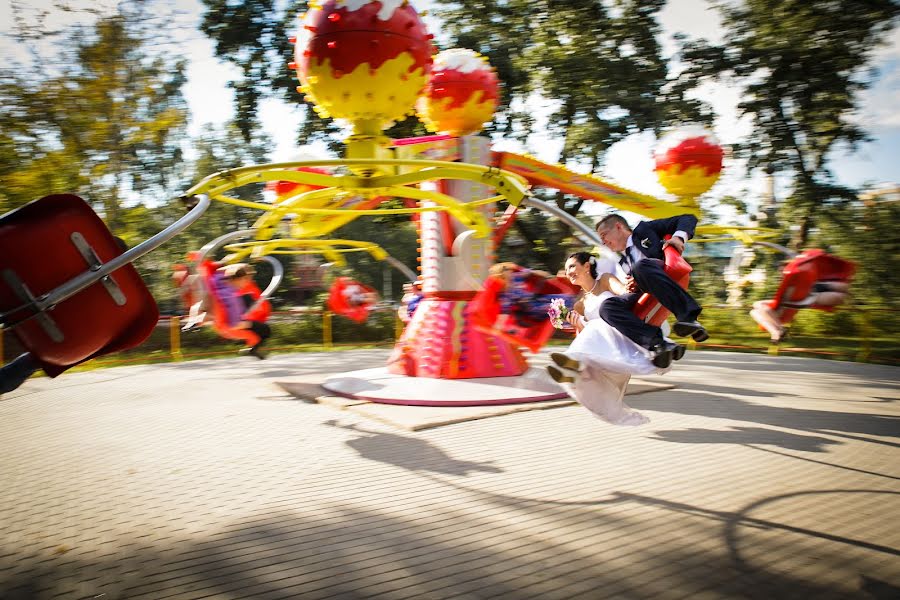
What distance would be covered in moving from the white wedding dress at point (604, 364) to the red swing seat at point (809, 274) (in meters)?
3.57

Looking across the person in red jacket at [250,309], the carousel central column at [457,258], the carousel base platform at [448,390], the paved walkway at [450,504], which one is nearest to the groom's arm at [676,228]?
the paved walkway at [450,504]

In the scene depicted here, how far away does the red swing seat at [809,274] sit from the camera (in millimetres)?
7785

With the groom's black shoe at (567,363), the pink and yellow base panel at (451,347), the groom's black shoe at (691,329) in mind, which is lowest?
the pink and yellow base panel at (451,347)

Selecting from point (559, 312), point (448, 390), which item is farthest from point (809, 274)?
point (448, 390)

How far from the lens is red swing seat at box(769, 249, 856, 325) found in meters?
7.79

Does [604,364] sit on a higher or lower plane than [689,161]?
lower

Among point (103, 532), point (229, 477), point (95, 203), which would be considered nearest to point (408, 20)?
point (229, 477)

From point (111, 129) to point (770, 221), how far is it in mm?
17781

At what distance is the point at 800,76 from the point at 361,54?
54.3 feet

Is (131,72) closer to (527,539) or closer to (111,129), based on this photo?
(111,129)

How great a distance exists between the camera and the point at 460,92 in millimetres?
8727

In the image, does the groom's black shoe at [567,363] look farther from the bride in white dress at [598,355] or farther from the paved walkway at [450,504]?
the paved walkway at [450,504]

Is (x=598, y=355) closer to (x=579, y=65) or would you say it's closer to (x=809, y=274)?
(x=809, y=274)

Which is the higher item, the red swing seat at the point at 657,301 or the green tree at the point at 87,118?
the green tree at the point at 87,118
